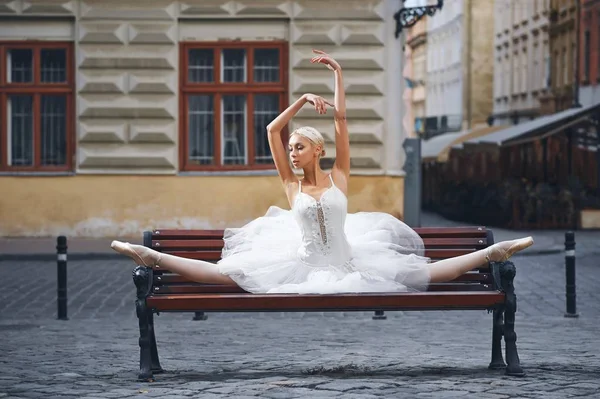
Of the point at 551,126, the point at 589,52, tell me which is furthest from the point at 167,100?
the point at 589,52

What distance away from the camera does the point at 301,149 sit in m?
9.22

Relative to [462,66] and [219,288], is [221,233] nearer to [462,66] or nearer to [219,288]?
[219,288]

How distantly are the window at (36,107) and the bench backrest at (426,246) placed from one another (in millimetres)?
16257

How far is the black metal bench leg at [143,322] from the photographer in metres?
8.95

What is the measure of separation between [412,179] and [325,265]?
1717 centimetres

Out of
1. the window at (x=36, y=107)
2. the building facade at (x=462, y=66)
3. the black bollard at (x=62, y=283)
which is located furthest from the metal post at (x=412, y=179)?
the building facade at (x=462, y=66)

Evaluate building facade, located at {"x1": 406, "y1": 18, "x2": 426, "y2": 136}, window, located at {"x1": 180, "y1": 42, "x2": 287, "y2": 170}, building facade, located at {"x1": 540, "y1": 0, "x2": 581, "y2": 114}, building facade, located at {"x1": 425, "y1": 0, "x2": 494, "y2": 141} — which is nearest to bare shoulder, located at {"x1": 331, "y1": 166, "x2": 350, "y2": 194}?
window, located at {"x1": 180, "y1": 42, "x2": 287, "y2": 170}

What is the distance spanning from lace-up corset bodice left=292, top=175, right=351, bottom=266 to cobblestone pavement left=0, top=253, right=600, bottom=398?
73 centimetres

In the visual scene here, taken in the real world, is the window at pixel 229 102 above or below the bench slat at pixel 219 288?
above

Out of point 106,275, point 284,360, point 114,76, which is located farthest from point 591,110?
point 284,360

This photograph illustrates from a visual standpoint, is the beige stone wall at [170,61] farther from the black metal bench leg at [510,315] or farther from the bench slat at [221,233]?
the black metal bench leg at [510,315]

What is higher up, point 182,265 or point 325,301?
point 182,265

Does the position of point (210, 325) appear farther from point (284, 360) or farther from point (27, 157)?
point (27, 157)

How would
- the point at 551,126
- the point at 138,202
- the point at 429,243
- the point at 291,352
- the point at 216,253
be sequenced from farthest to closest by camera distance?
the point at 551,126, the point at 138,202, the point at 291,352, the point at 429,243, the point at 216,253
